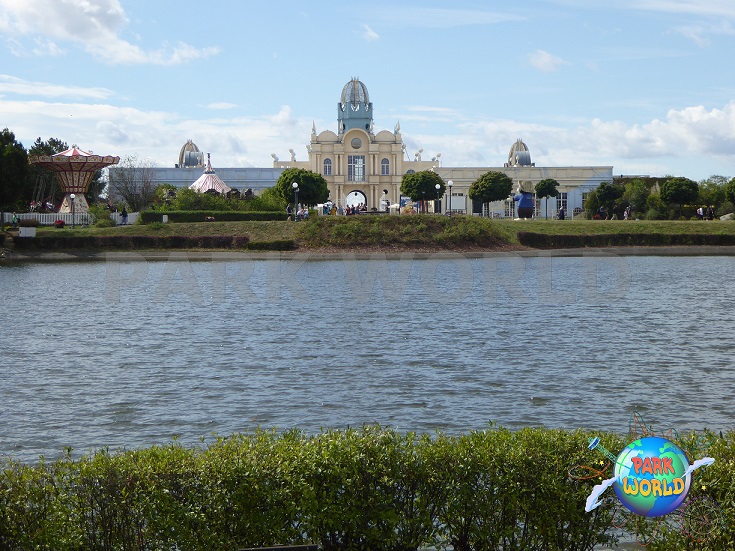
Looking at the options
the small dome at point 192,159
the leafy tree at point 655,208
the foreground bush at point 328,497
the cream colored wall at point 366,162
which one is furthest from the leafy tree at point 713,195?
the foreground bush at point 328,497

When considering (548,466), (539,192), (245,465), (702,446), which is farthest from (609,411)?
(539,192)

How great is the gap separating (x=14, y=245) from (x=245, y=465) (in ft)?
180

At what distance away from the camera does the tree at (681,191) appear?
232 ft

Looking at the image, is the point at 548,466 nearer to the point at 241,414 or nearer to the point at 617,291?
the point at 241,414

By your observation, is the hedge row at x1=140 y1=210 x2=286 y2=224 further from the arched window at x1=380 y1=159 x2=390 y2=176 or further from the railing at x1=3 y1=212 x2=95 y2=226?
the arched window at x1=380 y1=159 x2=390 y2=176

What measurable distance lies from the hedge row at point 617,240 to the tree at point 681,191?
1145 centimetres

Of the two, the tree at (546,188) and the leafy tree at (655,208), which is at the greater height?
the tree at (546,188)

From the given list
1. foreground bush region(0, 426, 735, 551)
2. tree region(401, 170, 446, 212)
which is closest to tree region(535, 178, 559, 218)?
tree region(401, 170, 446, 212)

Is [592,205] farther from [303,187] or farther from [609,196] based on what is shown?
[303,187]

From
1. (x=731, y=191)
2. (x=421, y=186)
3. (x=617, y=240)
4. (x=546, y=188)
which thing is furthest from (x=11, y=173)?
(x=731, y=191)

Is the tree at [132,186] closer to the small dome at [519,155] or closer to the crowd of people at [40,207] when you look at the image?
the crowd of people at [40,207]

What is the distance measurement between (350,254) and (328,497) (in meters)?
50.9

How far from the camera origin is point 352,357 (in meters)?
20.8

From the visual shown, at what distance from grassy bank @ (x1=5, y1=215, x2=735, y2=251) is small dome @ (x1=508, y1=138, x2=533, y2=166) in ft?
161
